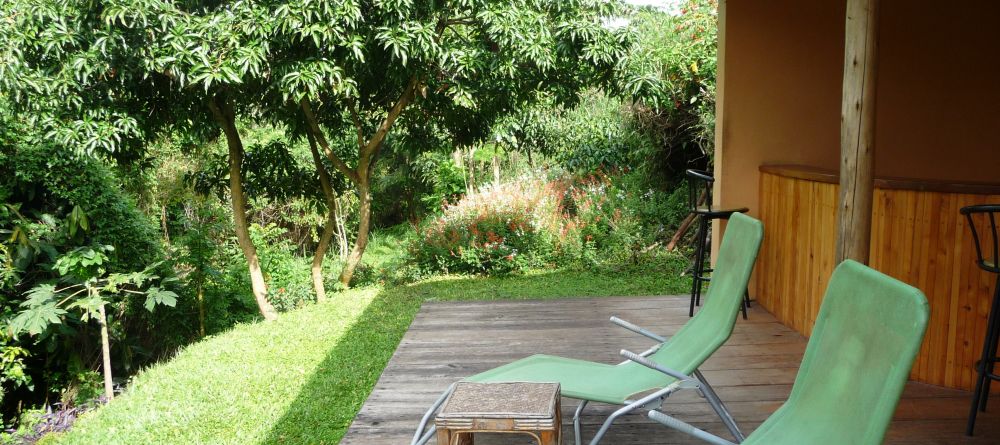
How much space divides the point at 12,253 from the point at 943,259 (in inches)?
302

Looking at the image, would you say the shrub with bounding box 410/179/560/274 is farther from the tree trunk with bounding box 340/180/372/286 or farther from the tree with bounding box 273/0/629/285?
the tree with bounding box 273/0/629/285

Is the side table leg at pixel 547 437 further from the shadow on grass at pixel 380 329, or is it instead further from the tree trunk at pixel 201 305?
the tree trunk at pixel 201 305

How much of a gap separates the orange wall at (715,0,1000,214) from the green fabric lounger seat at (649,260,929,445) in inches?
141

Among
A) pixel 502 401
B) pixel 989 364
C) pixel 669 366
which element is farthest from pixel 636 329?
pixel 989 364

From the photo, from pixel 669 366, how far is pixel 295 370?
11.5 feet

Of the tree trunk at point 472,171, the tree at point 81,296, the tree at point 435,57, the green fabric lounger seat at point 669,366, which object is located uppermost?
the tree at point 435,57

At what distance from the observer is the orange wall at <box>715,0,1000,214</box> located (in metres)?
5.78

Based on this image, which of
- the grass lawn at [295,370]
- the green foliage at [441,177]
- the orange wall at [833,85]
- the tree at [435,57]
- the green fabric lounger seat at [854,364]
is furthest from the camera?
the green foliage at [441,177]

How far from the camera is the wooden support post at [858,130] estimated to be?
325 cm

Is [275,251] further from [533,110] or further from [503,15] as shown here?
[503,15]

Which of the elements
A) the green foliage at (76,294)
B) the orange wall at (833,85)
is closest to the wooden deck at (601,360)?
the orange wall at (833,85)

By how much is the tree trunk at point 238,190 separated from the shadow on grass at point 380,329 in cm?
135

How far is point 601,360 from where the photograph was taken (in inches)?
177

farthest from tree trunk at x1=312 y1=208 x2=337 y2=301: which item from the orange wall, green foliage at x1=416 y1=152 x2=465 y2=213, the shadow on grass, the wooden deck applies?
the orange wall
